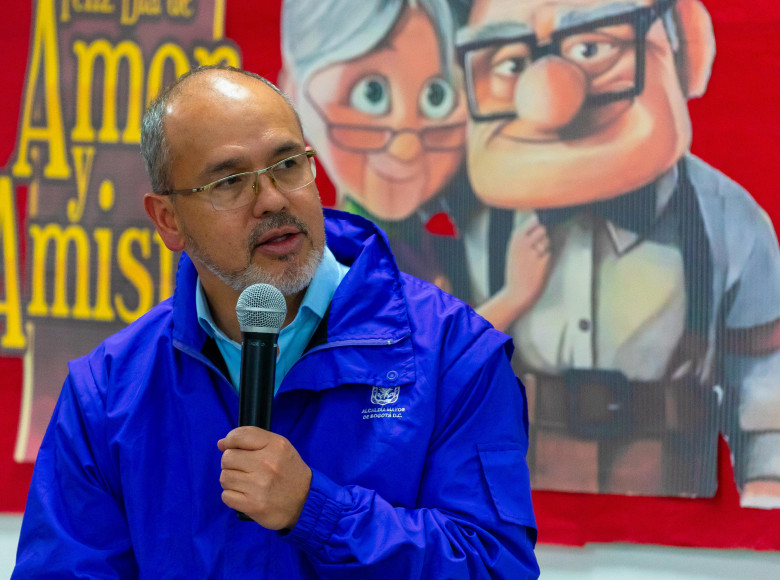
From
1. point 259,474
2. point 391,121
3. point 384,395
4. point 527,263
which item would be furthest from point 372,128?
point 259,474

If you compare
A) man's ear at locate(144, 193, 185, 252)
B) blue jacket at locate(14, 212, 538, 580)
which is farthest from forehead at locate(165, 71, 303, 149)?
blue jacket at locate(14, 212, 538, 580)

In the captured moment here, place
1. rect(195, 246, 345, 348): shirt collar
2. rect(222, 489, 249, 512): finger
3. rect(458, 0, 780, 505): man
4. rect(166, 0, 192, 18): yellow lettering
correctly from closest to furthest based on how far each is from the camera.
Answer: rect(222, 489, 249, 512): finger < rect(195, 246, 345, 348): shirt collar < rect(458, 0, 780, 505): man < rect(166, 0, 192, 18): yellow lettering

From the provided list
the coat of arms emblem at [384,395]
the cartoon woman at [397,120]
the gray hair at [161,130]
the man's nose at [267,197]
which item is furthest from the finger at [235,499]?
the cartoon woman at [397,120]

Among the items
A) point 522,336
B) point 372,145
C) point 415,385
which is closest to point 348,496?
point 415,385

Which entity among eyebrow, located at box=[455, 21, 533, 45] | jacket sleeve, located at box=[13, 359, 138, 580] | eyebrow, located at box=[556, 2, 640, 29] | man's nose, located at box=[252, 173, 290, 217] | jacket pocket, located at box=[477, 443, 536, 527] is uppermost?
eyebrow, located at box=[556, 2, 640, 29]

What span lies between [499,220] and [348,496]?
2.78 ft

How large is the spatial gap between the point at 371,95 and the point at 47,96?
729 millimetres

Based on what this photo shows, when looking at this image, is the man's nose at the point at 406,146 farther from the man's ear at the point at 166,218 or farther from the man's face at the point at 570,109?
the man's ear at the point at 166,218

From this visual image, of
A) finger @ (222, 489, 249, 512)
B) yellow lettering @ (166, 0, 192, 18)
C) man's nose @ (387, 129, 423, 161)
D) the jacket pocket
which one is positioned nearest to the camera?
finger @ (222, 489, 249, 512)

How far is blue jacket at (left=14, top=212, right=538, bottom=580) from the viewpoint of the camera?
40.8 inches

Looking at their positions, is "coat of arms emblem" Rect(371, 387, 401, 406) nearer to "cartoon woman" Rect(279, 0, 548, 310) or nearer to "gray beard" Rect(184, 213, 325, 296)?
"gray beard" Rect(184, 213, 325, 296)

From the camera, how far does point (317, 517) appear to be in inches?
36.9

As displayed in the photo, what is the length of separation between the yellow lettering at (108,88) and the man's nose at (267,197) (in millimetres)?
859

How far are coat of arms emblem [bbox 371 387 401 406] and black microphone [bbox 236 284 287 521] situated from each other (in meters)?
0.22
